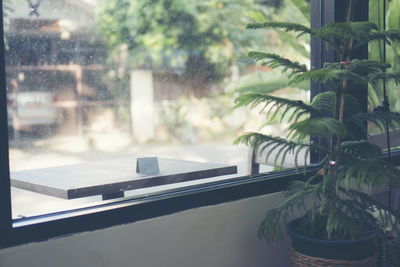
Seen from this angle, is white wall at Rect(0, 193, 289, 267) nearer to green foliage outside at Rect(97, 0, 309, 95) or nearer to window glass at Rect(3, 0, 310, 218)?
window glass at Rect(3, 0, 310, 218)

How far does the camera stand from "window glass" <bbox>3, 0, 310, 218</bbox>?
1.52 metres

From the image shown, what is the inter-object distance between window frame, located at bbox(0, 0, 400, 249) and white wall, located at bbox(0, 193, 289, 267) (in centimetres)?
2

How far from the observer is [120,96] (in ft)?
5.90

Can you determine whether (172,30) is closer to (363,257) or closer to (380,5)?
(363,257)

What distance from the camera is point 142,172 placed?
1781mm

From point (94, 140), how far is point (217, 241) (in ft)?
1.97

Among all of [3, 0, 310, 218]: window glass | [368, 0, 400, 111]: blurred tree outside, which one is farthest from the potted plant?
[368, 0, 400, 111]: blurred tree outside

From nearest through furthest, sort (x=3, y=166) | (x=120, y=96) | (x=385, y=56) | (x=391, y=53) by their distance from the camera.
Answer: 1. (x=3, y=166)
2. (x=120, y=96)
3. (x=385, y=56)
4. (x=391, y=53)

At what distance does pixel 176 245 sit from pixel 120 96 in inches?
23.4

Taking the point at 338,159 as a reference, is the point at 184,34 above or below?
above

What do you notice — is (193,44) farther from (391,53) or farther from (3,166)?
(391,53)

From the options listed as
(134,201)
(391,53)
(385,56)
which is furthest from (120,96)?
(391,53)

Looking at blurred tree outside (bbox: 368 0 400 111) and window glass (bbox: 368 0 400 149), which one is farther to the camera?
blurred tree outside (bbox: 368 0 400 111)

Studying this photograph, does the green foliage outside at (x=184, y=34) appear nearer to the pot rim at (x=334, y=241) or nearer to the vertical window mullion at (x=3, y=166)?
the vertical window mullion at (x=3, y=166)
